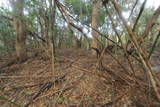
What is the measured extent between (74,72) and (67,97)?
2.51 feet

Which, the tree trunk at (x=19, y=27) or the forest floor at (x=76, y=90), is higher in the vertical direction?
the tree trunk at (x=19, y=27)

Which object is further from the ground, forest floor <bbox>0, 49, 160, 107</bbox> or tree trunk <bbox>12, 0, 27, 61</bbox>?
tree trunk <bbox>12, 0, 27, 61</bbox>

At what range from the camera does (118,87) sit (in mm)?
2322

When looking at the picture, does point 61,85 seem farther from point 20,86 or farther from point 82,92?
point 20,86

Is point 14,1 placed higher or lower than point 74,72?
higher

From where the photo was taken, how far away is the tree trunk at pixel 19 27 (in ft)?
11.8

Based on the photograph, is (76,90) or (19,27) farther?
(19,27)

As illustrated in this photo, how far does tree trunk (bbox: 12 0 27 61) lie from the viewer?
3588 mm

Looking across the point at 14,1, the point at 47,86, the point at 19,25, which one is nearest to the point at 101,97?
the point at 47,86

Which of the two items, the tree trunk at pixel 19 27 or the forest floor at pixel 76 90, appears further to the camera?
the tree trunk at pixel 19 27

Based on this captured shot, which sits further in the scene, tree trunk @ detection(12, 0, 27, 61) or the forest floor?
tree trunk @ detection(12, 0, 27, 61)

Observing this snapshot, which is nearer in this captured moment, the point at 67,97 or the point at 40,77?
the point at 67,97

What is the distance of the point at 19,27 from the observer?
3.79m

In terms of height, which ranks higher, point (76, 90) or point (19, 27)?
point (19, 27)
